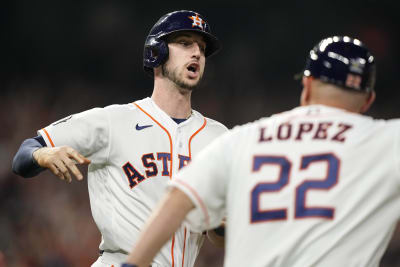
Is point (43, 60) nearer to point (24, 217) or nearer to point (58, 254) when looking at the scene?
point (24, 217)

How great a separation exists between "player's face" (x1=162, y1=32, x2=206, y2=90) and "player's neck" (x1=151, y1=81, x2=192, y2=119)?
56 millimetres

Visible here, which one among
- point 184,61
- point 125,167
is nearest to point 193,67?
point 184,61

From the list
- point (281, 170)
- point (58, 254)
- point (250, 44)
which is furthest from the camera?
point (250, 44)

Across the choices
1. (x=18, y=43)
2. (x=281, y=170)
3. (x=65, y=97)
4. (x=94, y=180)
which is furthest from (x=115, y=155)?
(x=18, y=43)

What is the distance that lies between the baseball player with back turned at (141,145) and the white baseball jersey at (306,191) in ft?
3.88

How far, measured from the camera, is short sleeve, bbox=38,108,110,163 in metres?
3.44

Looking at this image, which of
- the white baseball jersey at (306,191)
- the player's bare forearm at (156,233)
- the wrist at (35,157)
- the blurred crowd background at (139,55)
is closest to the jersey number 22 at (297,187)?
the white baseball jersey at (306,191)

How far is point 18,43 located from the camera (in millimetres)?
9211

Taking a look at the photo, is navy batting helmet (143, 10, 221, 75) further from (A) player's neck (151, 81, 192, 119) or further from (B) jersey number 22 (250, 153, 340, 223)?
(B) jersey number 22 (250, 153, 340, 223)

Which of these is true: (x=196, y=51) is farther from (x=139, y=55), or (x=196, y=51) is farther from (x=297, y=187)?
(x=139, y=55)

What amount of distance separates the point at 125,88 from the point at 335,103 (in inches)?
286

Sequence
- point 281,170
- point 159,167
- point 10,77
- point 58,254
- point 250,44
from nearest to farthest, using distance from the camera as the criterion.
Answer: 1. point 281,170
2. point 159,167
3. point 58,254
4. point 10,77
5. point 250,44

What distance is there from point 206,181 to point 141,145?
57.0 inches

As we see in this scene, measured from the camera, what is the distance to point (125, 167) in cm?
342
